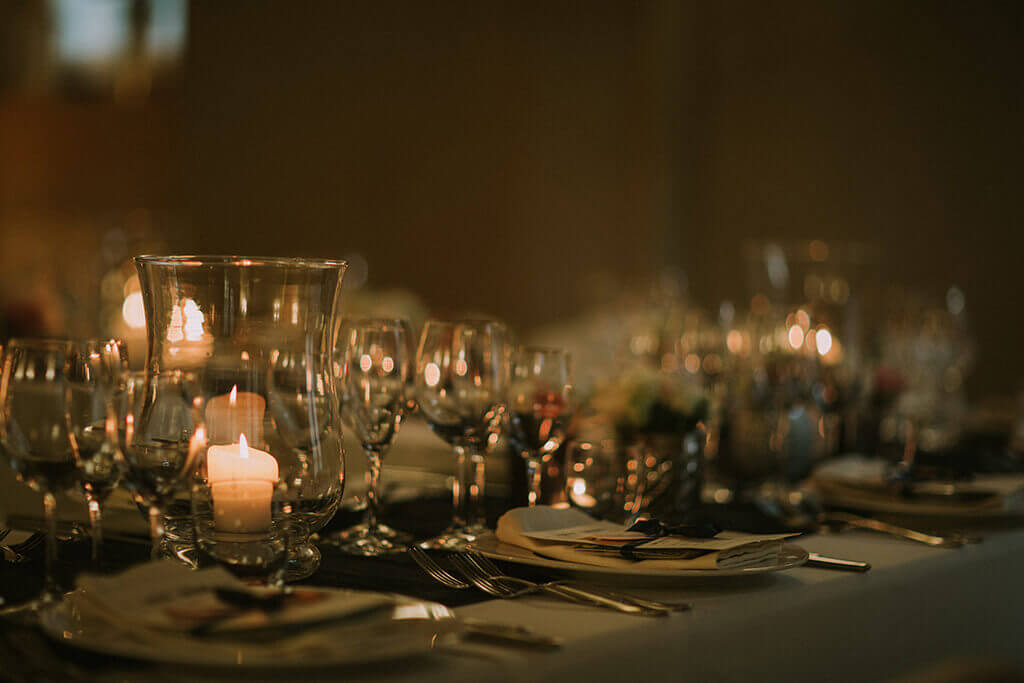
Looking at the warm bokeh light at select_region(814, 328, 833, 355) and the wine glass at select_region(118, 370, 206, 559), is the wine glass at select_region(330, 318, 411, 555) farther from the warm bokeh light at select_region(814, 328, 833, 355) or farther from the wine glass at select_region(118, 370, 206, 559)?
the warm bokeh light at select_region(814, 328, 833, 355)

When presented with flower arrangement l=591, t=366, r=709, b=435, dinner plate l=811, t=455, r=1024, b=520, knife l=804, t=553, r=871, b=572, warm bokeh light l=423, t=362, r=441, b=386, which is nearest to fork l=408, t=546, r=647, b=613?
warm bokeh light l=423, t=362, r=441, b=386

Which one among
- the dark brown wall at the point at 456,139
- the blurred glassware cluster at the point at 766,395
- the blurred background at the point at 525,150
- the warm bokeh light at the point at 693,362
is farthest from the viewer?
the dark brown wall at the point at 456,139

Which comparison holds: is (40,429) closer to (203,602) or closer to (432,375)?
(203,602)

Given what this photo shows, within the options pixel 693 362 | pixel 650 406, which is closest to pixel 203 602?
pixel 650 406

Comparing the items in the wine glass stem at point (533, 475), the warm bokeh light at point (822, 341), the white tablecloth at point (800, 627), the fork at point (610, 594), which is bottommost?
the white tablecloth at point (800, 627)

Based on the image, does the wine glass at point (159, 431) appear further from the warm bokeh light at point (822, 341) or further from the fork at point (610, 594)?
the warm bokeh light at point (822, 341)

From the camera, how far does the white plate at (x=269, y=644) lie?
0.76m

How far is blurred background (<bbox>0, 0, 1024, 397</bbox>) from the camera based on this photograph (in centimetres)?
479

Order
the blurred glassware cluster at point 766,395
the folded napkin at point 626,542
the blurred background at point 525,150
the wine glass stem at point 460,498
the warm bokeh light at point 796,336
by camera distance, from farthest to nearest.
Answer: the blurred background at point 525,150
the warm bokeh light at point 796,336
the blurred glassware cluster at point 766,395
the wine glass stem at point 460,498
the folded napkin at point 626,542

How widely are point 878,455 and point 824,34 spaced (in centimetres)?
349

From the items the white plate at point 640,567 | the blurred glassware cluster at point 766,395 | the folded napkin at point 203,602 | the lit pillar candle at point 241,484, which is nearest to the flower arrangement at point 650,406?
the blurred glassware cluster at point 766,395

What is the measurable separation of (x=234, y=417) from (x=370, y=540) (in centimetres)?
34

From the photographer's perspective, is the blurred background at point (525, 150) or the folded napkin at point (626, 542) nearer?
the folded napkin at point (626, 542)

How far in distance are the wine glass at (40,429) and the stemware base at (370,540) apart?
38cm
